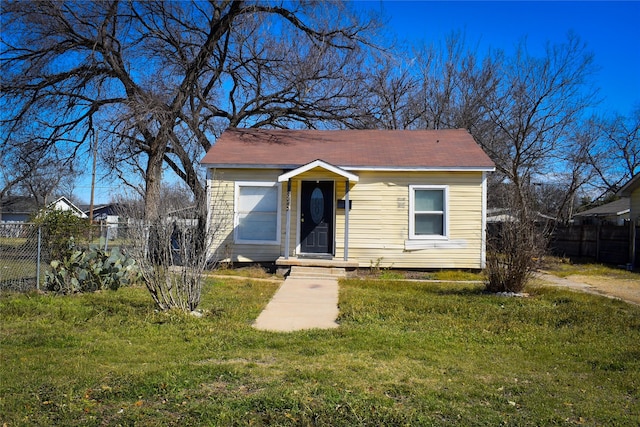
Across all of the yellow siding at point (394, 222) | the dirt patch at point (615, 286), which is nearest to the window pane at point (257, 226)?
the yellow siding at point (394, 222)

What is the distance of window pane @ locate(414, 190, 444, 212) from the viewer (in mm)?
12867

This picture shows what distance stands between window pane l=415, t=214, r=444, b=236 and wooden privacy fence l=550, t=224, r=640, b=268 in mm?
4969

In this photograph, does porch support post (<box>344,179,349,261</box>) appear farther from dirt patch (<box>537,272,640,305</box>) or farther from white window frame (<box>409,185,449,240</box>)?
dirt patch (<box>537,272,640,305</box>)

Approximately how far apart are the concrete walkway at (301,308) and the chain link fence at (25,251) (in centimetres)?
275

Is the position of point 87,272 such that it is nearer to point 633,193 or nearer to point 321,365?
point 321,365

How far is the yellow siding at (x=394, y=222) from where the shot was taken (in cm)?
1280

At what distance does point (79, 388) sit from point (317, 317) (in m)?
3.83

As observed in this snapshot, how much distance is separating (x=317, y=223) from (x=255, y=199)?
182cm

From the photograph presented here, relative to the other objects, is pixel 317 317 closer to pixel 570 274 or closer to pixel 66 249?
pixel 66 249

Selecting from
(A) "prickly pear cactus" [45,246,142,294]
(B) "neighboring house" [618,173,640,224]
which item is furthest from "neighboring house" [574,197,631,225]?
(A) "prickly pear cactus" [45,246,142,294]

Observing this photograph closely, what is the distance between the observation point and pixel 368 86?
62.8ft

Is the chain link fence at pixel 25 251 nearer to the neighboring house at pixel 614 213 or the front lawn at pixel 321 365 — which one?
the front lawn at pixel 321 365

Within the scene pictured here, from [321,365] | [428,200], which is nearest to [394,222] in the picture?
[428,200]

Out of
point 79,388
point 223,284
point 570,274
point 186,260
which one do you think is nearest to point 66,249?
point 223,284
